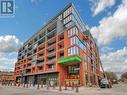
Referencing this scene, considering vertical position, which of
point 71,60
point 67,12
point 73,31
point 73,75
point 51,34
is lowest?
point 73,75

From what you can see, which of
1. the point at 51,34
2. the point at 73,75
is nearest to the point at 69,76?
the point at 73,75

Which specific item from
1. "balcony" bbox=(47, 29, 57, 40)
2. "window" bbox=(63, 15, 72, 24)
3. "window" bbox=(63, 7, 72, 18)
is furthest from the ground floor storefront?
"window" bbox=(63, 7, 72, 18)

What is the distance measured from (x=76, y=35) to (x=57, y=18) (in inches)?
641

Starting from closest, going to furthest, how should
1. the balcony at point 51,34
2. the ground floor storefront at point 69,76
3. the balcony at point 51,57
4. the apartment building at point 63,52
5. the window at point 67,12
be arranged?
the ground floor storefront at point 69,76 → the apartment building at point 63,52 → the window at point 67,12 → the balcony at point 51,57 → the balcony at point 51,34

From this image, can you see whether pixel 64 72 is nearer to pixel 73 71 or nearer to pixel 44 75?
pixel 73 71

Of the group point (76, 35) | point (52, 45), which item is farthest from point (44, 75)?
point (76, 35)

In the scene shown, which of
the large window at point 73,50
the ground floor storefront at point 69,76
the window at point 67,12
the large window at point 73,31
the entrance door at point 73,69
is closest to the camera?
the large window at point 73,50

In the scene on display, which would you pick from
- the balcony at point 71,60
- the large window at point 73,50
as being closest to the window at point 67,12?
the large window at point 73,50

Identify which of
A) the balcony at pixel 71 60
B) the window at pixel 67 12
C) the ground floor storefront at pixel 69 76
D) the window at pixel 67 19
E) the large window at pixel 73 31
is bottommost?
the ground floor storefront at pixel 69 76

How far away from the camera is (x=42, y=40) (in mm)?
84250

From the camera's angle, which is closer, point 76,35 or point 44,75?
point 76,35

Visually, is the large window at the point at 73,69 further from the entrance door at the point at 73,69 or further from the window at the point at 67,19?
the window at the point at 67,19

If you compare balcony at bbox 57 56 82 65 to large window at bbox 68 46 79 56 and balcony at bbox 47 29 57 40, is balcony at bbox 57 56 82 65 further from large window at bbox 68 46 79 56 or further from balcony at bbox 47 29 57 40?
balcony at bbox 47 29 57 40

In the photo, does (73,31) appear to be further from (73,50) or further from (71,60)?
(71,60)
